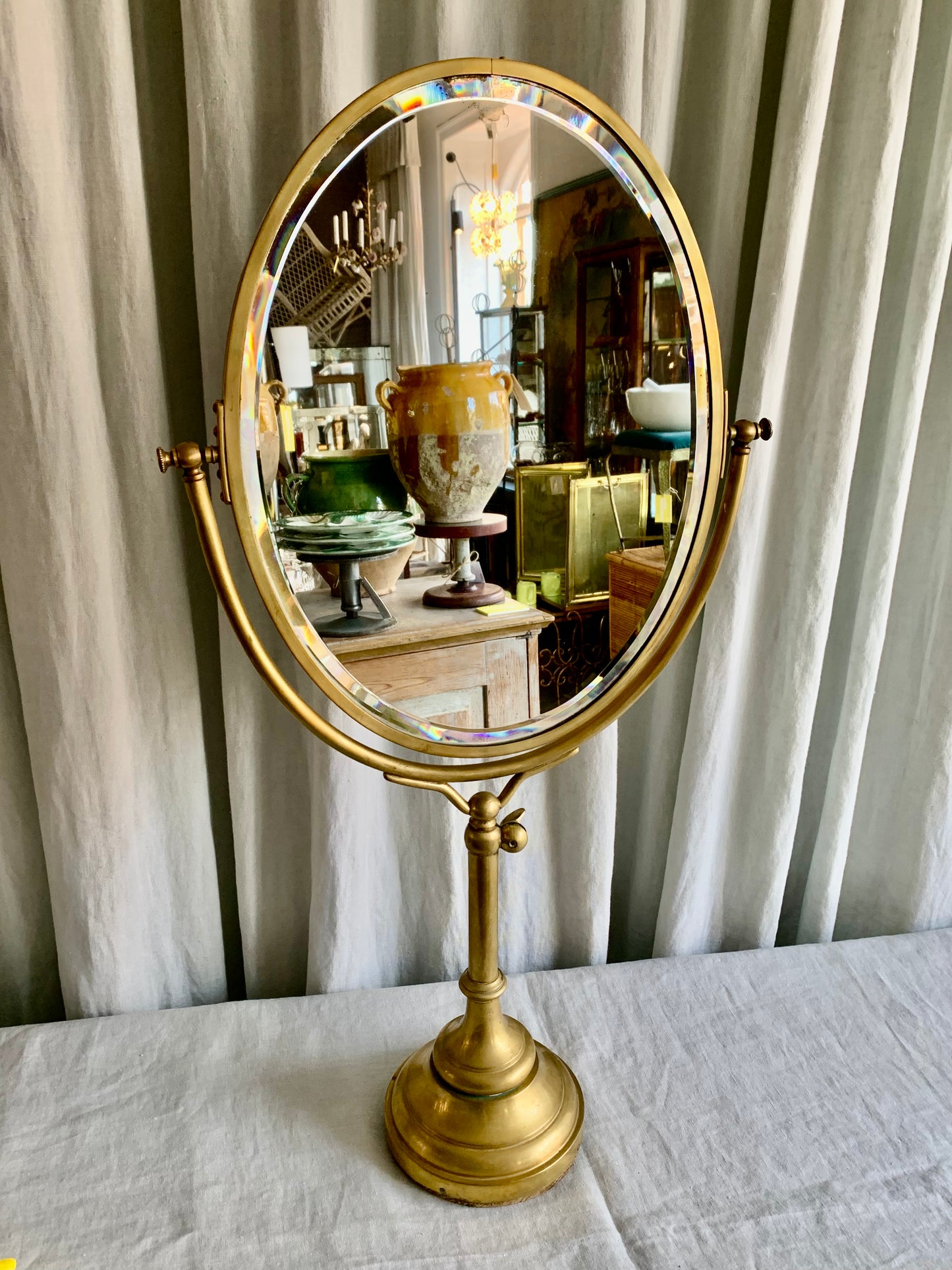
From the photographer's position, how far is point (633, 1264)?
0.61 m

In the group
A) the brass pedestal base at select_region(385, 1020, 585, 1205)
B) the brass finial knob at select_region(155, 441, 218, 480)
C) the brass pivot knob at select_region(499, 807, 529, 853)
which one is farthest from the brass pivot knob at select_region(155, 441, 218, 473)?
the brass pedestal base at select_region(385, 1020, 585, 1205)

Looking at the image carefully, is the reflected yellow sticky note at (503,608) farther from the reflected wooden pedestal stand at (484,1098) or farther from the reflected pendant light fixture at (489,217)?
the reflected pendant light fixture at (489,217)

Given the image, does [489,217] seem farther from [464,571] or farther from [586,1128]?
[586,1128]

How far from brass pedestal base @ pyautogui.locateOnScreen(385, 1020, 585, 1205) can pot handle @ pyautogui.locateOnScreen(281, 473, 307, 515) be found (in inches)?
20.2

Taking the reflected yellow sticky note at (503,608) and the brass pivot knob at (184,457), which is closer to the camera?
the brass pivot knob at (184,457)

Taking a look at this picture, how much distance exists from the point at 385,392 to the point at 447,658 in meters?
0.22

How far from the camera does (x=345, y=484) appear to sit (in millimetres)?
609

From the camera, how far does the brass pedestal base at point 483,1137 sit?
2.16 feet

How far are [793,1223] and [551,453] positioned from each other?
64 cm

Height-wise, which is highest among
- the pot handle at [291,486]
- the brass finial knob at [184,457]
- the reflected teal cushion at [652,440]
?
the reflected teal cushion at [652,440]

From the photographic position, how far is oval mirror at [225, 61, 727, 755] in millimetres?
574

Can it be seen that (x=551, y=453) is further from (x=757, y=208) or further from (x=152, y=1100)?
(x=152, y=1100)

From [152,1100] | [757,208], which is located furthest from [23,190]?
[152,1100]

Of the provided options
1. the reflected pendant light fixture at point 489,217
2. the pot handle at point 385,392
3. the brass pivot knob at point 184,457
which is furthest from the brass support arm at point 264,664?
the reflected pendant light fixture at point 489,217
